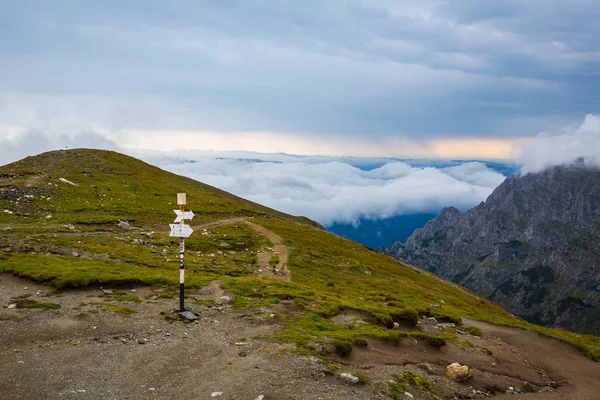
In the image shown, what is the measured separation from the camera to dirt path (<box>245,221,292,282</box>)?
163ft

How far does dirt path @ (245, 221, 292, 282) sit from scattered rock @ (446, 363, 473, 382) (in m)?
26.1

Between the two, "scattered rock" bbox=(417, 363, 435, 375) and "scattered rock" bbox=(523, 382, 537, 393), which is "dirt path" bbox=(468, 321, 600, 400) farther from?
"scattered rock" bbox=(417, 363, 435, 375)

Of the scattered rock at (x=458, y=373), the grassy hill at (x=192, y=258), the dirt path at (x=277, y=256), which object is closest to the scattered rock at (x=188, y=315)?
the grassy hill at (x=192, y=258)

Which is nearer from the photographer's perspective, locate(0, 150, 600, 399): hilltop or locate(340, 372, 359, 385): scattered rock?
locate(0, 150, 600, 399): hilltop

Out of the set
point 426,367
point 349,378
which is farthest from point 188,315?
point 426,367

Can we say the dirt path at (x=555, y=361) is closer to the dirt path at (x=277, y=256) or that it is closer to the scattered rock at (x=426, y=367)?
the scattered rock at (x=426, y=367)

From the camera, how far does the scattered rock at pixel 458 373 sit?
866 inches

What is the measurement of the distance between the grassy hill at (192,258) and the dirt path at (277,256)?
972 millimetres

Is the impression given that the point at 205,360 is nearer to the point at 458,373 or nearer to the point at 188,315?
the point at 188,315

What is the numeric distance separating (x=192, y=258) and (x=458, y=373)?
33446 millimetres

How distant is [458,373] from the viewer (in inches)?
868

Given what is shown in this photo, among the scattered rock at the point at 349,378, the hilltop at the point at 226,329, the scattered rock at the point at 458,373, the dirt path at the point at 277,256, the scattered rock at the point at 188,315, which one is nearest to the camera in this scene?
the hilltop at the point at 226,329

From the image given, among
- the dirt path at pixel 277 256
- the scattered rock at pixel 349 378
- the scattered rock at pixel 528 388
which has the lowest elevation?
the dirt path at pixel 277 256

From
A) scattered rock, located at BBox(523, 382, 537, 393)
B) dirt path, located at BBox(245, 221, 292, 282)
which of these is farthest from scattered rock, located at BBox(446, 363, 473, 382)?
dirt path, located at BBox(245, 221, 292, 282)
